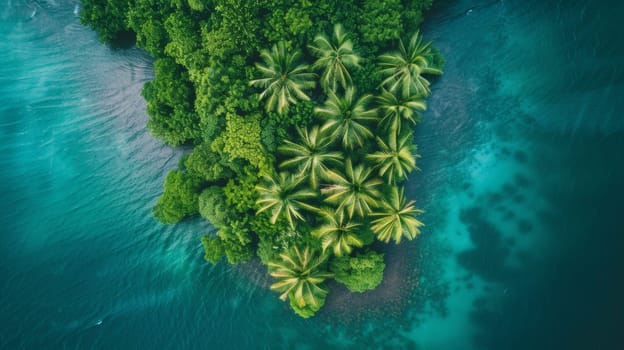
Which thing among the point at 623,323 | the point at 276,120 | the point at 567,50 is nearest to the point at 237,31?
the point at 276,120

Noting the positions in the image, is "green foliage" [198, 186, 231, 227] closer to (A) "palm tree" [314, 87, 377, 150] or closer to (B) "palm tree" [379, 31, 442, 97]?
(A) "palm tree" [314, 87, 377, 150]

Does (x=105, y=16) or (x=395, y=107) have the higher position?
(x=105, y=16)

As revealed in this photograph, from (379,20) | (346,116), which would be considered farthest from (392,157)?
(379,20)

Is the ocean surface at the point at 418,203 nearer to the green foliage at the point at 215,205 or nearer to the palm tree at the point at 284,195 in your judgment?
the green foliage at the point at 215,205

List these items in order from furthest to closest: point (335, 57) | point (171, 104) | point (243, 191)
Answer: point (171, 104), point (243, 191), point (335, 57)

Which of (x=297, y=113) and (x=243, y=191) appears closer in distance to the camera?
(x=297, y=113)

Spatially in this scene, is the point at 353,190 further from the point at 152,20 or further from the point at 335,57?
the point at 152,20

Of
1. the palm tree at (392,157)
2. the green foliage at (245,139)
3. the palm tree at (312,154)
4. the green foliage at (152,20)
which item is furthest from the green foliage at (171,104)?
the palm tree at (392,157)
